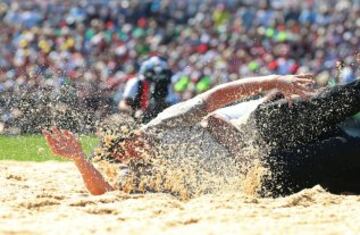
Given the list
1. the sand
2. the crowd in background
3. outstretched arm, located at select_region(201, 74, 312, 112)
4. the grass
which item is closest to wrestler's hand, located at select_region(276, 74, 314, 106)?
outstretched arm, located at select_region(201, 74, 312, 112)

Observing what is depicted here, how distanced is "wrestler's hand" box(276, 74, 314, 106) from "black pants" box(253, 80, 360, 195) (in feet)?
0.23

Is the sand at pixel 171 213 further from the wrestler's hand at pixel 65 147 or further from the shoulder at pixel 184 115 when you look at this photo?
the shoulder at pixel 184 115

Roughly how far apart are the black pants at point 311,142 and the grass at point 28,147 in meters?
4.07

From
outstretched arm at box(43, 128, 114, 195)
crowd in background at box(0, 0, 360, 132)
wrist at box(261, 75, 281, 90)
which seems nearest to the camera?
wrist at box(261, 75, 281, 90)

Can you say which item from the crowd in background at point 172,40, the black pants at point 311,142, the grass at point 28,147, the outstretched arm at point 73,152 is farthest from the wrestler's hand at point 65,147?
the crowd in background at point 172,40

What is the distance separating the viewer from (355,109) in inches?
169

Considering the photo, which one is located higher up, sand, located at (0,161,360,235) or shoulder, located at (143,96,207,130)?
shoulder, located at (143,96,207,130)

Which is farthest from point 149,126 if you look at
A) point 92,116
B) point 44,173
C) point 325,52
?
point 325,52

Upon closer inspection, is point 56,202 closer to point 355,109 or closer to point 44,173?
point 355,109

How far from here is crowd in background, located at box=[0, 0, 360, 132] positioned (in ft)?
45.4

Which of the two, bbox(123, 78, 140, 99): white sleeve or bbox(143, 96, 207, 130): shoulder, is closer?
bbox(143, 96, 207, 130): shoulder

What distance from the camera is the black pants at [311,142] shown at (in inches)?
169

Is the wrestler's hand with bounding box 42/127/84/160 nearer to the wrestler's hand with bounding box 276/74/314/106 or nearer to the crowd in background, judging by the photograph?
the wrestler's hand with bounding box 276/74/314/106

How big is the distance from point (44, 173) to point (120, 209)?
2.78m
